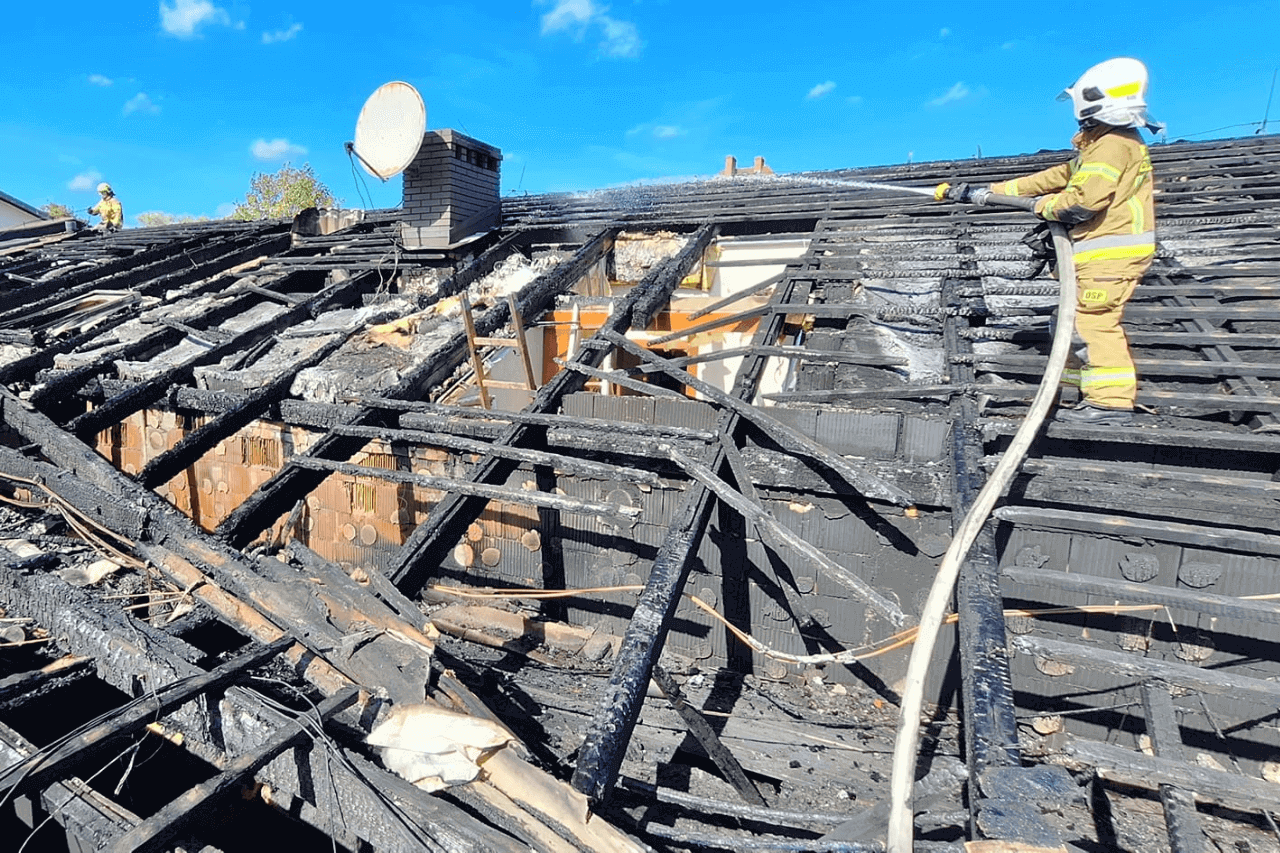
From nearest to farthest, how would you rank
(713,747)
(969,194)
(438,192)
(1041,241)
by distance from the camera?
(713,747), (1041,241), (969,194), (438,192)

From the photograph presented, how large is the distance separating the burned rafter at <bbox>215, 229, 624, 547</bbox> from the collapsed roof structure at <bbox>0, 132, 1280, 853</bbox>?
23mm

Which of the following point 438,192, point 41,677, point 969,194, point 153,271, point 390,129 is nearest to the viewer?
point 41,677

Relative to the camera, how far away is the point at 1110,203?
12.5ft

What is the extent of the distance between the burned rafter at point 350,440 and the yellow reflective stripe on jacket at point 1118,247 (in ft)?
13.6

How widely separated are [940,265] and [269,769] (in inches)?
229

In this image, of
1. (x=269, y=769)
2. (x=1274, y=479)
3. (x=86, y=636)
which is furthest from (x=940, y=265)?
(x=86, y=636)

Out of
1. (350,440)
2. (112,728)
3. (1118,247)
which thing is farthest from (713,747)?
(1118,247)

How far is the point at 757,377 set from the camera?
4543mm

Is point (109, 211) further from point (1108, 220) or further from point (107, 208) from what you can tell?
point (1108, 220)

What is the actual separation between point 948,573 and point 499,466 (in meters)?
2.55

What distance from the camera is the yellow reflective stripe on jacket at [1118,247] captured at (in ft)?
12.5

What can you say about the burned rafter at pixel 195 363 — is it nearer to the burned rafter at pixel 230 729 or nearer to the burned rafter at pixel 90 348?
the burned rafter at pixel 90 348

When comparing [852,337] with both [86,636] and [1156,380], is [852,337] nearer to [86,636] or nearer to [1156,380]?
[1156,380]

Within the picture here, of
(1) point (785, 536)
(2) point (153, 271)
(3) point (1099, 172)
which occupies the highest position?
(2) point (153, 271)
